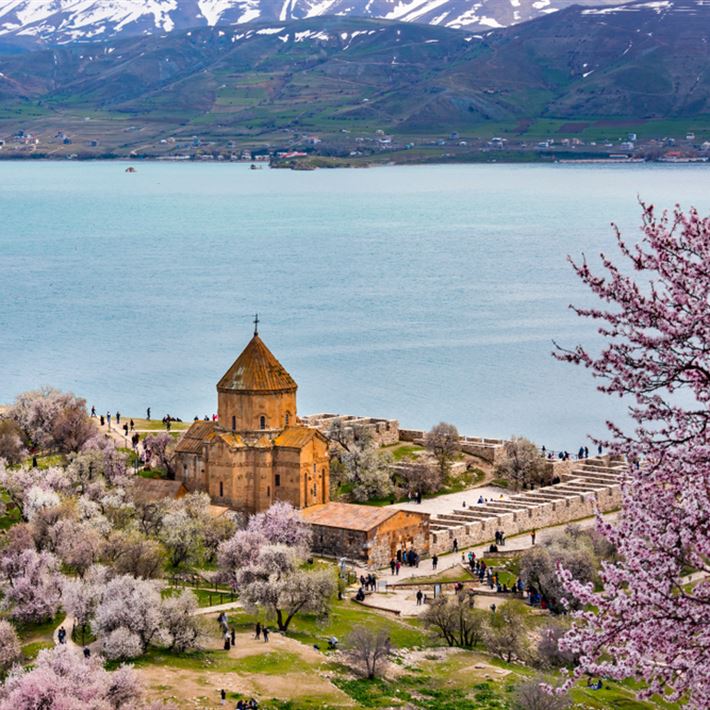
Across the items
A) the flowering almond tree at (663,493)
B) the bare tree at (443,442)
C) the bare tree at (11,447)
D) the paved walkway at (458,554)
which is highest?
the flowering almond tree at (663,493)

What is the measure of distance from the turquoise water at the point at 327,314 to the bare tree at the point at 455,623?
32.4 m

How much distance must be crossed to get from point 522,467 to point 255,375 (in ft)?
42.4

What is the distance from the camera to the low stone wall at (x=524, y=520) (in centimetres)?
5225

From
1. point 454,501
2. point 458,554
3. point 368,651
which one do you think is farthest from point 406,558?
point 368,651

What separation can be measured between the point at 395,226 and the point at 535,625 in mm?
147277

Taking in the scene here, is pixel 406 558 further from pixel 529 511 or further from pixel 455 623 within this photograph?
pixel 455 623

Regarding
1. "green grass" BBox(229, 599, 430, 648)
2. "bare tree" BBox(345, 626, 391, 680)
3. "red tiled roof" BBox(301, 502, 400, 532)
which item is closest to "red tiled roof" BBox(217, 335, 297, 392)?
"red tiled roof" BBox(301, 502, 400, 532)

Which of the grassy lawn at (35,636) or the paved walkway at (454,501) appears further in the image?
the paved walkway at (454,501)

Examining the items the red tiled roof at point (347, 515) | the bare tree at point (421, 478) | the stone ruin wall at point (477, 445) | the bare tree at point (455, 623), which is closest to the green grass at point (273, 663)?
the bare tree at point (455, 623)

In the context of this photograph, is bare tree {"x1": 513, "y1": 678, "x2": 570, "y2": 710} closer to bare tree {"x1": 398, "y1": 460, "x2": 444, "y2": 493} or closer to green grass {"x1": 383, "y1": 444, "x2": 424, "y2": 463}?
bare tree {"x1": 398, "y1": 460, "x2": 444, "y2": 493}

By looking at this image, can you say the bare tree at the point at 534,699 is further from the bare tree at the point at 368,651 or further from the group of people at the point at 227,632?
the group of people at the point at 227,632

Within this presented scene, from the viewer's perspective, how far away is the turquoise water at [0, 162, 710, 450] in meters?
85.6

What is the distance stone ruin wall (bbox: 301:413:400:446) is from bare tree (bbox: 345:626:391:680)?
24348 mm

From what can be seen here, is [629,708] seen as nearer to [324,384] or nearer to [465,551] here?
[465,551]
